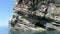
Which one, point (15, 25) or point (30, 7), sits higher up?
point (30, 7)

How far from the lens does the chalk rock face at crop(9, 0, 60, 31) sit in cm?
10650

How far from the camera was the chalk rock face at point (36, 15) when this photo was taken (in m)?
106

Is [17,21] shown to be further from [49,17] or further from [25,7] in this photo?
[49,17]

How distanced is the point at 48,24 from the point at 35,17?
8.23 metres

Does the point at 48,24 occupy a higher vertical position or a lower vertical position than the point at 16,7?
lower

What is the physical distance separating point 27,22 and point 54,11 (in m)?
13.4

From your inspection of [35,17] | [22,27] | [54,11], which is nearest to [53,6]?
[54,11]

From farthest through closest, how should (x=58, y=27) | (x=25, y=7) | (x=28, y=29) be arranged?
1. (x=25, y=7)
2. (x=28, y=29)
3. (x=58, y=27)

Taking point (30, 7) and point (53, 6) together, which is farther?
point (30, 7)

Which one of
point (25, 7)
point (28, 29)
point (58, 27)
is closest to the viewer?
point (58, 27)

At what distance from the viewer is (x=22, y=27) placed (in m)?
111

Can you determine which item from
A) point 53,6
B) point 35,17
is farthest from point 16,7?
point 53,6

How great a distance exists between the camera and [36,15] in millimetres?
110562

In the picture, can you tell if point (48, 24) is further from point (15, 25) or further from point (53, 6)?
point (15, 25)
